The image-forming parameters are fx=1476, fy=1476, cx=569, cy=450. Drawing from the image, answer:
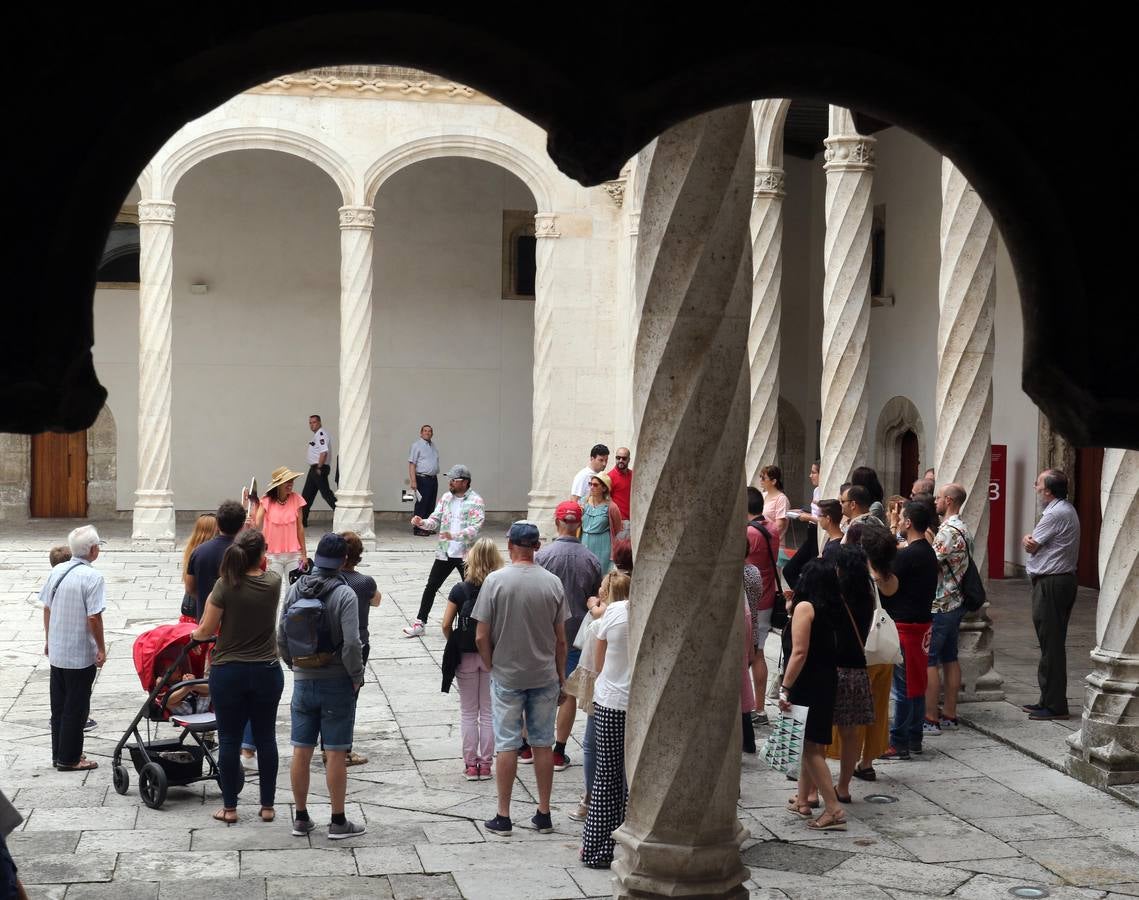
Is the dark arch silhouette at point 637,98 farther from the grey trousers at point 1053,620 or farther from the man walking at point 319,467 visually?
the man walking at point 319,467

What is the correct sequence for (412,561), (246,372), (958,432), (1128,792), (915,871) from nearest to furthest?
(915,871) → (1128,792) → (958,432) → (412,561) → (246,372)

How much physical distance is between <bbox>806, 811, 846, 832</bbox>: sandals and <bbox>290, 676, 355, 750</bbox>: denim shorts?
2.49 m

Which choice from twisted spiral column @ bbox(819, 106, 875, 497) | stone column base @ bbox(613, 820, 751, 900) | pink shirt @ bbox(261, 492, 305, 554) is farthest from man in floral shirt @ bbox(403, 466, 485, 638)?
stone column base @ bbox(613, 820, 751, 900)

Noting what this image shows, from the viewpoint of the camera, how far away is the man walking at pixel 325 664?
7.16 m

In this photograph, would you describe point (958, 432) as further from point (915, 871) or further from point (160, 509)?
point (160, 509)

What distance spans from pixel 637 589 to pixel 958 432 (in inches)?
256

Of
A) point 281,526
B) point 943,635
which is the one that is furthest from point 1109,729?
point 281,526

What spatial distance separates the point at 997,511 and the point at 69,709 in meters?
12.1

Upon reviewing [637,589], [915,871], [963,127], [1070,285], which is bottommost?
[915,871]

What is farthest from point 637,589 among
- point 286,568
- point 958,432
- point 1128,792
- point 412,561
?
point 412,561

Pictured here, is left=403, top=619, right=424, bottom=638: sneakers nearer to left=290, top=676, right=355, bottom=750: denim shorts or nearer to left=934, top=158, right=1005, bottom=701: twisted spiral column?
left=934, top=158, right=1005, bottom=701: twisted spiral column

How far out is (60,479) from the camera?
23.8 metres

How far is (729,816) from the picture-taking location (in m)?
4.99

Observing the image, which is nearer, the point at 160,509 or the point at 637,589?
the point at 637,589
